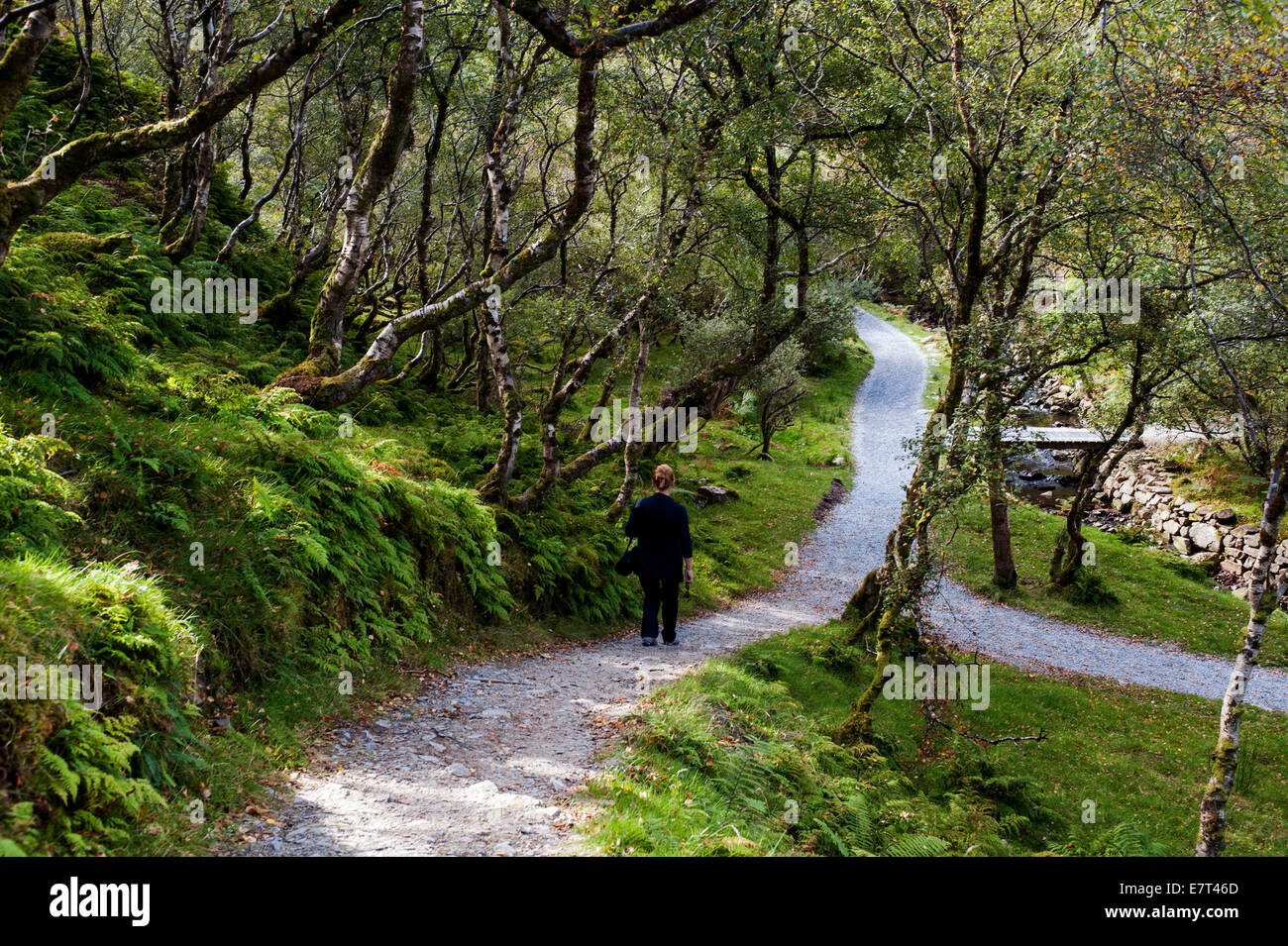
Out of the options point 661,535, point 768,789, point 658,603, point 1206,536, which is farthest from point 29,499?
point 1206,536

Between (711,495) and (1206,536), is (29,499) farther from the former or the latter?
(1206,536)

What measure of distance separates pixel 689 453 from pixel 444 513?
18.9 m

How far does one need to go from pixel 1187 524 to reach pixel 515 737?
1051 inches

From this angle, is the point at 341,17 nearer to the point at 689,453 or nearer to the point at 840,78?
the point at 840,78

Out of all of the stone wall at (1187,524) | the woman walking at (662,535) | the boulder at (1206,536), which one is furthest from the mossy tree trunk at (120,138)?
the boulder at (1206,536)

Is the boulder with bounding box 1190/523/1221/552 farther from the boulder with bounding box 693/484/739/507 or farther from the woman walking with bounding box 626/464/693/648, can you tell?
the woman walking with bounding box 626/464/693/648

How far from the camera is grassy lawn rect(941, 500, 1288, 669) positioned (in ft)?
61.9

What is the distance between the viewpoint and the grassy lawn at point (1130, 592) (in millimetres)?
18875

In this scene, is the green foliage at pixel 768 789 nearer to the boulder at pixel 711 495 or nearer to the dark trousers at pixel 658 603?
the dark trousers at pixel 658 603

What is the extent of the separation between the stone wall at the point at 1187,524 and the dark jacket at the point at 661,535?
18.4 meters

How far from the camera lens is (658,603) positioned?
37.2 feet

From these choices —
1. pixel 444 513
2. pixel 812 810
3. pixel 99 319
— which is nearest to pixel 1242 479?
pixel 812 810

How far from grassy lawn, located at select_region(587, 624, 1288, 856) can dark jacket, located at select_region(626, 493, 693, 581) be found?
1.57 meters

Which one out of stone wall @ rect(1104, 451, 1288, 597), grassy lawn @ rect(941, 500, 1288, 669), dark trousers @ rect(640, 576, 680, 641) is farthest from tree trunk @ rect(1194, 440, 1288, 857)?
stone wall @ rect(1104, 451, 1288, 597)
